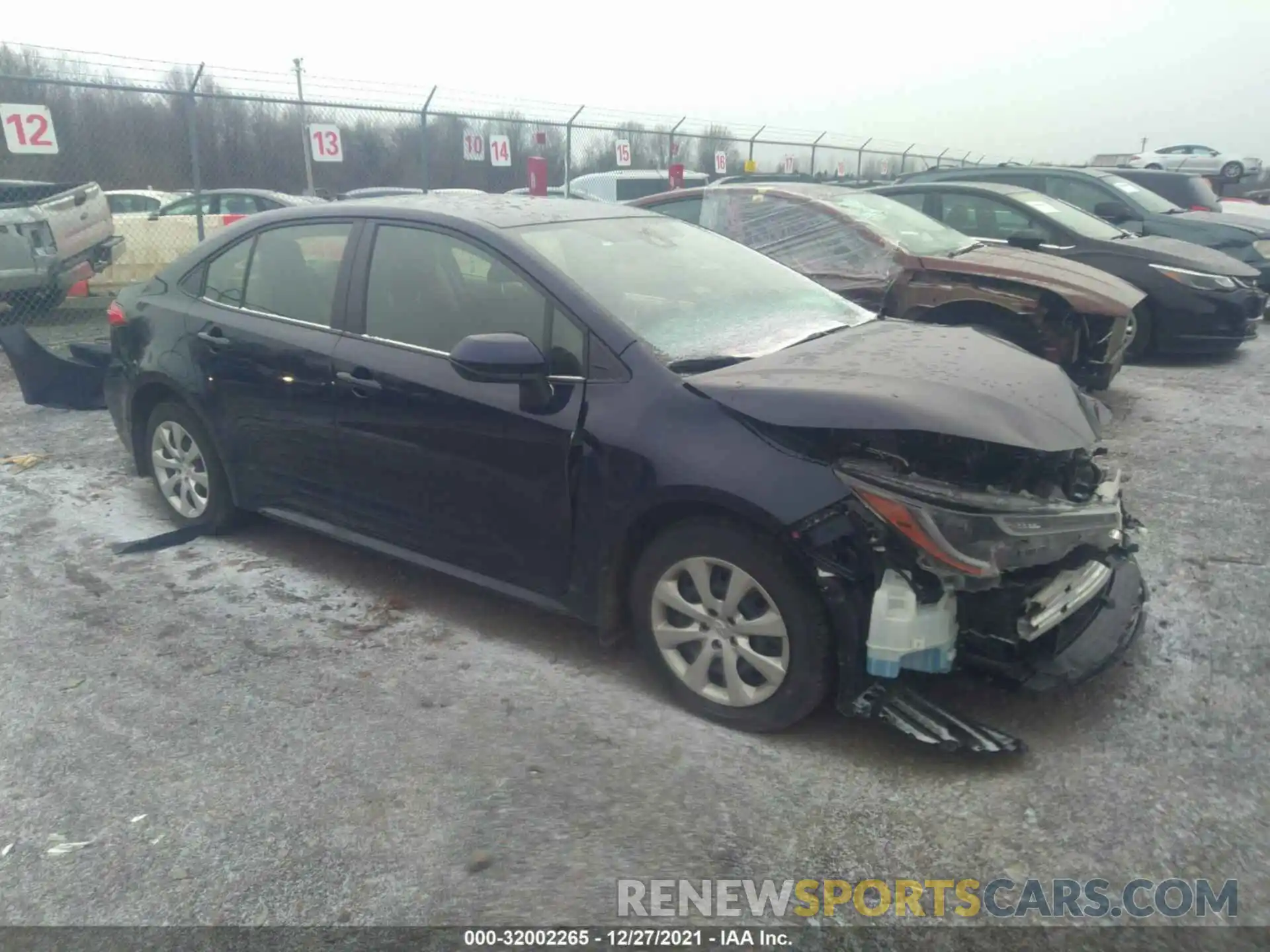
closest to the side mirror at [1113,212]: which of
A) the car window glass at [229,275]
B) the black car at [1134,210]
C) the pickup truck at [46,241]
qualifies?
the black car at [1134,210]

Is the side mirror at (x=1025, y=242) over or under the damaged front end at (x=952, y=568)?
over

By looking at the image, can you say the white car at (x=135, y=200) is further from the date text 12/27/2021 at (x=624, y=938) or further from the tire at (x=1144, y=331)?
the date text 12/27/2021 at (x=624, y=938)

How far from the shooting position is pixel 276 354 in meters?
4.25

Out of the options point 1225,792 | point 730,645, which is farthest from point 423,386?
point 1225,792

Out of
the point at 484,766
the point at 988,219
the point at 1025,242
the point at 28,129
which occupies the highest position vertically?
the point at 28,129

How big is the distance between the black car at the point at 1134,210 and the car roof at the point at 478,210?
6784mm

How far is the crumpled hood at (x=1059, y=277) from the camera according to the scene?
6.44 m

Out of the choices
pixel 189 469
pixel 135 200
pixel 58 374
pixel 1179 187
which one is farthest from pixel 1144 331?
pixel 135 200

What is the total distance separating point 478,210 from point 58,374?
13.4 ft

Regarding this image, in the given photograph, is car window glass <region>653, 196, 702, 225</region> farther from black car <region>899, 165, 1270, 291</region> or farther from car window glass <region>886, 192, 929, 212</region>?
black car <region>899, 165, 1270, 291</region>

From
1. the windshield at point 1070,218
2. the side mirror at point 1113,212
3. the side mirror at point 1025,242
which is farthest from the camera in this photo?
the side mirror at point 1113,212

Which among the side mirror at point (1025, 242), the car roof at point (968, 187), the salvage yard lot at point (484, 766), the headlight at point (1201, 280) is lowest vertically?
the salvage yard lot at point (484, 766)

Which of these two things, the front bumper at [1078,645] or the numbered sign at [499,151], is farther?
the numbered sign at [499,151]

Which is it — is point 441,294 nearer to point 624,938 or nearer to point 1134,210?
point 624,938
